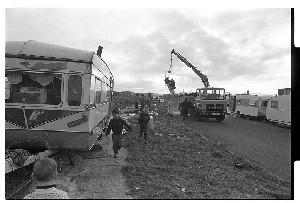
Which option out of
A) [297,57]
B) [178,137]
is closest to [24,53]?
[297,57]

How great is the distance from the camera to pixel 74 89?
649 centimetres

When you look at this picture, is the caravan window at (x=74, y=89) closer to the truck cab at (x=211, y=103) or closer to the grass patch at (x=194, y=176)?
the grass patch at (x=194, y=176)

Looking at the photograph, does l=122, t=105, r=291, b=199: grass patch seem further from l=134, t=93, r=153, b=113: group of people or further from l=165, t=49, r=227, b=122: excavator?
l=165, t=49, r=227, b=122: excavator

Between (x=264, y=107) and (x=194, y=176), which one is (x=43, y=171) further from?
(x=264, y=107)

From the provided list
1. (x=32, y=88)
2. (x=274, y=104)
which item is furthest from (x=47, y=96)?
(x=274, y=104)

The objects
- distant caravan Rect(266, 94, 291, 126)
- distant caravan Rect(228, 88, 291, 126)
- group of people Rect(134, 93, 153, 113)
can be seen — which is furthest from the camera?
group of people Rect(134, 93, 153, 113)

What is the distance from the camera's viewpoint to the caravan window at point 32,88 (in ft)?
20.4

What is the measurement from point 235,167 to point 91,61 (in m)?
4.98

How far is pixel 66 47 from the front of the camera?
260 inches

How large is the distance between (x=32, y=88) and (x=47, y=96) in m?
0.39

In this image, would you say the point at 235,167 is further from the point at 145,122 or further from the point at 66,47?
the point at 66,47

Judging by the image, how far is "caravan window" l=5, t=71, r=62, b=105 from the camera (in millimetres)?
6230

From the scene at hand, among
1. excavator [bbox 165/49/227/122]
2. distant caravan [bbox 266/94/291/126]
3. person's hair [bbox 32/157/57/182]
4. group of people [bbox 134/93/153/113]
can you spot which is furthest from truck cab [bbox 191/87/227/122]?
person's hair [bbox 32/157/57/182]

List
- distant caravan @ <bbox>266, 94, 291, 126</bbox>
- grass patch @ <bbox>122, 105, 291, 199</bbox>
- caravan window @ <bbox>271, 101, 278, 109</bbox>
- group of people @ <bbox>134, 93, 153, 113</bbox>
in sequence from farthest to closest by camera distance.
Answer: caravan window @ <bbox>271, 101, 278, 109</bbox>
group of people @ <bbox>134, 93, 153, 113</bbox>
distant caravan @ <bbox>266, 94, 291, 126</bbox>
grass patch @ <bbox>122, 105, 291, 199</bbox>
